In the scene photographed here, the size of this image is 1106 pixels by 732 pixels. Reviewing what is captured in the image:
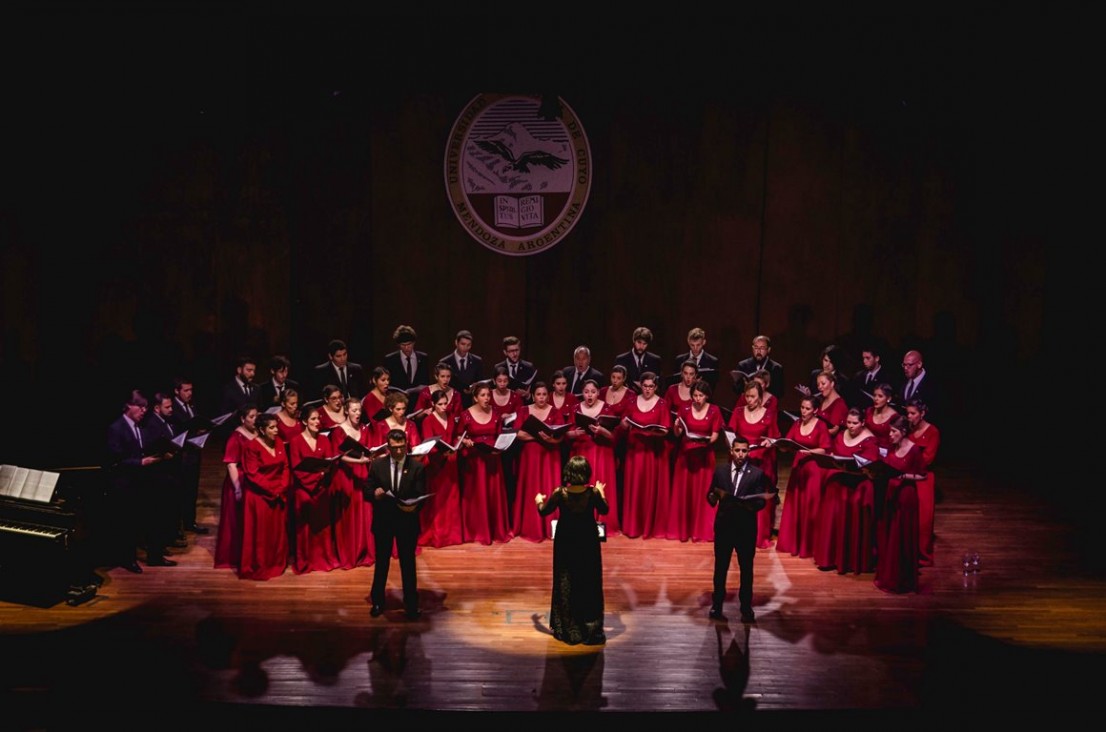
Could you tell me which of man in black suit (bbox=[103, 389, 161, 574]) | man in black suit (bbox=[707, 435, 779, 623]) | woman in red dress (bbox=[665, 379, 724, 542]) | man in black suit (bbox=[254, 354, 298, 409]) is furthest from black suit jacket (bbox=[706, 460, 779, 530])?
man in black suit (bbox=[103, 389, 161, 574])

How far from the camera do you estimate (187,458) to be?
7.50 meters

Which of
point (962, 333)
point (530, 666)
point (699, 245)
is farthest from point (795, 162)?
point (530, 666)

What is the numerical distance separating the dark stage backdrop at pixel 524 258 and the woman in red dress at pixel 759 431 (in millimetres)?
3054

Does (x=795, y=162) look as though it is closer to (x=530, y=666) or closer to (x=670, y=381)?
(x=670, y=381)

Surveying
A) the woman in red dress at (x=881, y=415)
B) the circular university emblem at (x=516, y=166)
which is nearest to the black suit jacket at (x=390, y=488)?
the woman in red dress at (x=881, y=415)

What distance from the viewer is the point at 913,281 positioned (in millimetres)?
10359

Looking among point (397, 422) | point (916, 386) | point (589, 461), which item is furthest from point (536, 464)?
point (916, 386)

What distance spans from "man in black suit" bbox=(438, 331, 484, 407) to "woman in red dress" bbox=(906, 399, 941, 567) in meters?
3.62

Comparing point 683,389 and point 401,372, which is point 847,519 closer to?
point 683,389

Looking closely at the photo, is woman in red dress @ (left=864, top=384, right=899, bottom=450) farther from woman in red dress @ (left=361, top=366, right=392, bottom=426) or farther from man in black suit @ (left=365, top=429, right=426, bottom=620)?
woman in red dress @ (left=361, top=366, right=392, bottom=426)

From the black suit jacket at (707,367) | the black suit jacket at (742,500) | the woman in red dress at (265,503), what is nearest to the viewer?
the black suit jacket at (742,500)

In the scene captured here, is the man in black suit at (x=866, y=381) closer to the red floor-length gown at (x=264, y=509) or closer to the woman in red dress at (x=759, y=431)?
the woman in red dress at (x=759, y=431)

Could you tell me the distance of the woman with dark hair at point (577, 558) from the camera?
227 inches

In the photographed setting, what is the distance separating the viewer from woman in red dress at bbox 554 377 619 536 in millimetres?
7607
